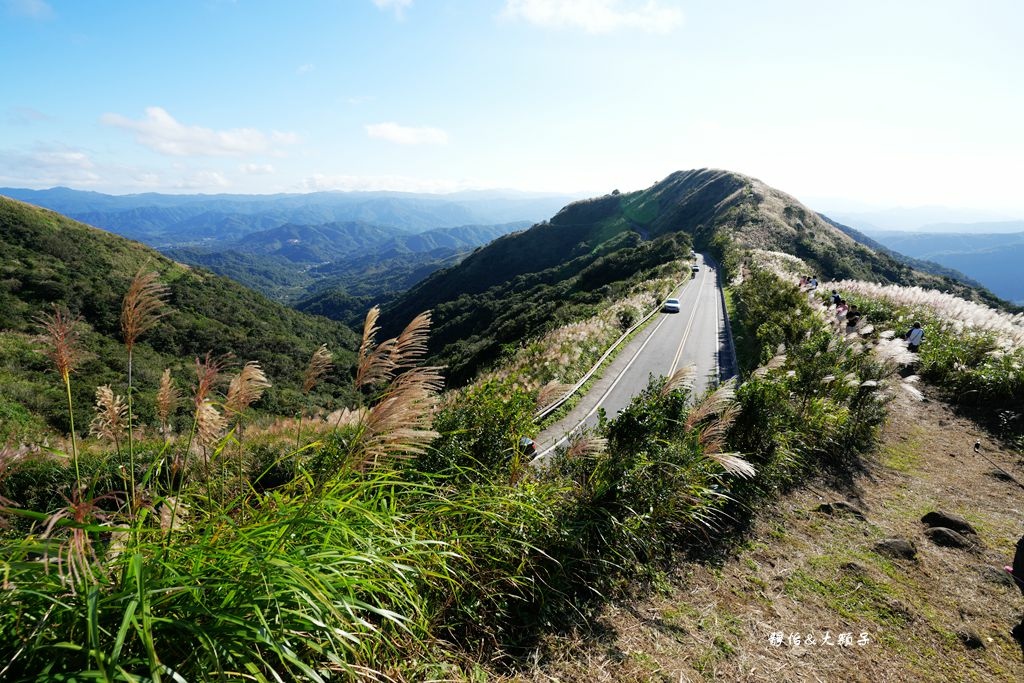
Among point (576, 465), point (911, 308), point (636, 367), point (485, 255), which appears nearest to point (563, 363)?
point (636, 367)

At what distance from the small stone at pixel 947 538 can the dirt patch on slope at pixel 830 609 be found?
0.36ft

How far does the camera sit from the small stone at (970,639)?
4367 millimetres

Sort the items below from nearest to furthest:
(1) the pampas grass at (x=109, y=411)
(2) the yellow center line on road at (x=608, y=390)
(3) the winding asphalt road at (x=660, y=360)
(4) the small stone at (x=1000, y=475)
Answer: (1) the pampas grass at (x=109, y=411) → (4) the small stone at (x=1000, y=475) → (2) the yellow center line on road at (x=608, y=390) → (3) the winding asphalt road at (x=660, y=360)

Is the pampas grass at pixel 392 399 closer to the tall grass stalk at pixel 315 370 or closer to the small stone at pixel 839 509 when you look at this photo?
the tall grass stalk at pixel 315 370

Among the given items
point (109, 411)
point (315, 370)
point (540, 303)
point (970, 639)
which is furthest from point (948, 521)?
point (540, 303)

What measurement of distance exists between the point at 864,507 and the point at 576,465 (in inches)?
207

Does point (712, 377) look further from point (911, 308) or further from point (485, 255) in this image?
point (485, 255)

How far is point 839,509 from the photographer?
684 cm

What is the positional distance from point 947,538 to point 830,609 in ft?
10.1

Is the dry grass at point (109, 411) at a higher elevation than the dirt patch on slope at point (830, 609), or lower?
higher

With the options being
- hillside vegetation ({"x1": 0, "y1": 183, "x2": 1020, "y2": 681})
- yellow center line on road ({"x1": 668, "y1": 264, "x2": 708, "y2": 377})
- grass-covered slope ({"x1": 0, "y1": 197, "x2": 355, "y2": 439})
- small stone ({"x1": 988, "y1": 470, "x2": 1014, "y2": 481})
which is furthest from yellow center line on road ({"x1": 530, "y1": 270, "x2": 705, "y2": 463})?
grass-covered slope ({"x1": 0, "y1": 197, "x2": 355, "y2": 439})

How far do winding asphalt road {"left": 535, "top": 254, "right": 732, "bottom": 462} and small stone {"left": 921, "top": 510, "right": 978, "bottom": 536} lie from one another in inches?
185

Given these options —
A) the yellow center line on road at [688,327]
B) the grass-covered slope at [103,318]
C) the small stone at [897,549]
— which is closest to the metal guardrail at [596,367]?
the yellow center line on road at [688,327]

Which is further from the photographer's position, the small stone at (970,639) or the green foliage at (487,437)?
the green foliage at (487,437)
